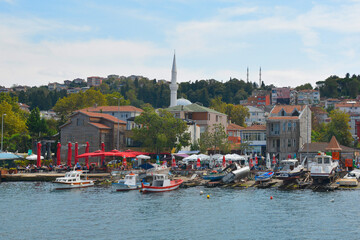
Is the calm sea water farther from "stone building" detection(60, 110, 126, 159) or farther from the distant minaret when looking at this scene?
the distant minaret

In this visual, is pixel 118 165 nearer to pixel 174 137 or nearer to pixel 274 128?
pixel 174 137

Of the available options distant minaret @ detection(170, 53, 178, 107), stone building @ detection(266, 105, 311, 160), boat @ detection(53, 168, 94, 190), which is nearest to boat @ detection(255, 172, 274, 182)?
boat @ detection(53, 168, 94, 190)

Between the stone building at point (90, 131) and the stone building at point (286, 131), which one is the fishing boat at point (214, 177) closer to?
the stone building at point (90, 131)

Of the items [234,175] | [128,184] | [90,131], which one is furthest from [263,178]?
[90,131]

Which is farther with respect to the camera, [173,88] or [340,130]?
[173,88]

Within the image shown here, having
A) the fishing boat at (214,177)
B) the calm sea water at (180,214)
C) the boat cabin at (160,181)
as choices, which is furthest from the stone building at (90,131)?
the boat cabin at (160,181)

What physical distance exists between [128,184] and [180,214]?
1828cm

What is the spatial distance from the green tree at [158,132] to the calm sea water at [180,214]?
27380 millimetres

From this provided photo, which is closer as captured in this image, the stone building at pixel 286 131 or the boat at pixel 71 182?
the boat at pixel 71 182

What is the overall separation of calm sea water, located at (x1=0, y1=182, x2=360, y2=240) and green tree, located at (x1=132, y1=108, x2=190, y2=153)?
27380 millimetres

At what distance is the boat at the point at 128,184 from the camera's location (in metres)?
62.8

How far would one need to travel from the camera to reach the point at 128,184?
63.3 meters

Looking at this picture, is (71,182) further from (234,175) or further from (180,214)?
(180,214)

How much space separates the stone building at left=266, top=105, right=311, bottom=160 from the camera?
320ft
